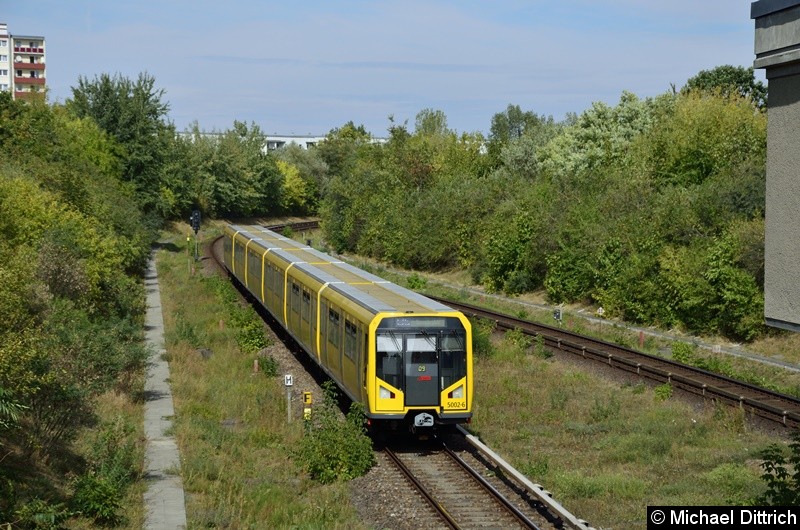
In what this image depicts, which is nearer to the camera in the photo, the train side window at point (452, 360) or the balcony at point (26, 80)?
the train side window at point (452, 360)

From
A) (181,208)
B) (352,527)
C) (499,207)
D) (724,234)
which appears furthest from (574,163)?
(352,527)

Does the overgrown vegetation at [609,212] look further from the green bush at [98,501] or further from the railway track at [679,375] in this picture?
the green bush at [98,501]

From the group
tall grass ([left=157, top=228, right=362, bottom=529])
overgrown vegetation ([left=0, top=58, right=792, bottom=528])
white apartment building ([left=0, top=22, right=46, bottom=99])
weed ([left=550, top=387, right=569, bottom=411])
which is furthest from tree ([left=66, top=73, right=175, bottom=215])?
white apartment building ([left=0, top=22, right=46, bottom=99])

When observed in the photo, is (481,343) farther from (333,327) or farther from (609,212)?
(609,212)

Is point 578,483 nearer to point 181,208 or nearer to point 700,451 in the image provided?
point 700,451

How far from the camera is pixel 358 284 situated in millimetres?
24156

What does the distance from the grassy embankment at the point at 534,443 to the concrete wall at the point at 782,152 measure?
13.7 feet

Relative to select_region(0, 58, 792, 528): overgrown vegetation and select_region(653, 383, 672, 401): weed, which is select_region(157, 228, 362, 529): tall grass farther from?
select_region(653, 383, 672, 401): weed

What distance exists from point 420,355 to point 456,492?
310cm

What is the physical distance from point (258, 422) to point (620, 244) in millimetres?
21899

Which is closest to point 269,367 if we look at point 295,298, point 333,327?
point 295,298

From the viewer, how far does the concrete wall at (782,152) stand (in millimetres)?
10438

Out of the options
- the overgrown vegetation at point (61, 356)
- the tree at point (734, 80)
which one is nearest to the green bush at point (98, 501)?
the overgrown vegetation at point (61, 356)

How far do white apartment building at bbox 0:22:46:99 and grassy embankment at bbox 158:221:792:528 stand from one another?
115454 millimetres
